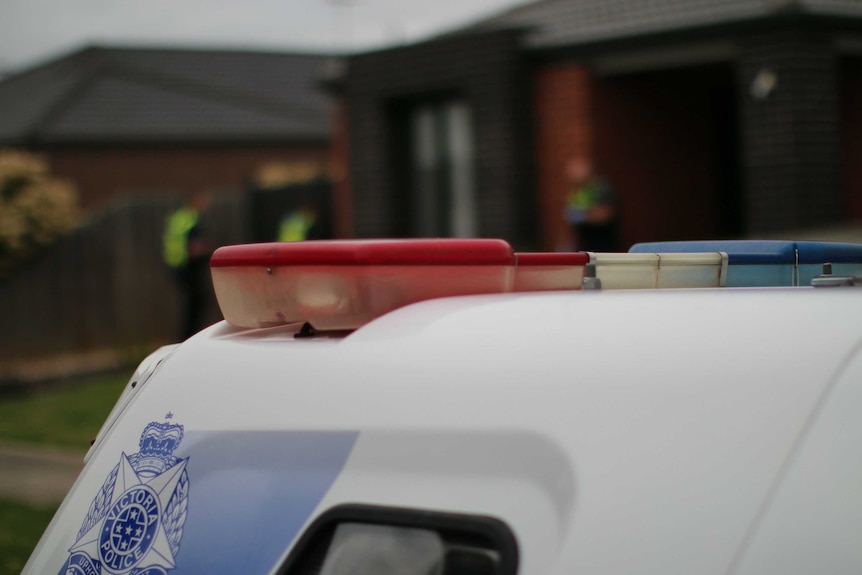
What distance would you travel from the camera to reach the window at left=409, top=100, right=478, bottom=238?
18833 mm

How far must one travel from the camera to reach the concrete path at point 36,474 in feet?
26.7

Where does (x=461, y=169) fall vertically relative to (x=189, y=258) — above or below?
above

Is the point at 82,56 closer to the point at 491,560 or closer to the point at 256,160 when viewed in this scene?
the point at 256,160

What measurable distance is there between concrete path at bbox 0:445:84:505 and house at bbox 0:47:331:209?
1963 cm

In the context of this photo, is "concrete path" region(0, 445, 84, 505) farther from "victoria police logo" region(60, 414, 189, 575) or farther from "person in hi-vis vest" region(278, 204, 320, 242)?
"person in hi-vis vest" region(278, 204, 320, 242)

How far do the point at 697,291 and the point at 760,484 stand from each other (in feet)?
1.36

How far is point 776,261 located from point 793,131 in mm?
13016

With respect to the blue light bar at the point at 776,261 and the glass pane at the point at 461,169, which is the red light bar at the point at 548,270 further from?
the glass pane at the point at 461,169

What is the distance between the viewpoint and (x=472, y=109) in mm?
18016

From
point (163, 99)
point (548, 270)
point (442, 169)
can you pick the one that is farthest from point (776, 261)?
point (163, 99)

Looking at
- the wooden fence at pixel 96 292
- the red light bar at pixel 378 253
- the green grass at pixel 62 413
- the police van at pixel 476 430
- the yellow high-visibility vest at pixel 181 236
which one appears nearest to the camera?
the police van at pixel 476 430

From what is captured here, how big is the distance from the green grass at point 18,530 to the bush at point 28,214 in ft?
37.9

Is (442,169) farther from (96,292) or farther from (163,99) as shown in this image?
(163,99)

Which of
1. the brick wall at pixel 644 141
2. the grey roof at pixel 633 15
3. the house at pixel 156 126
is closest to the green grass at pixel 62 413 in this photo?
the brick wall at pixel 644 141
